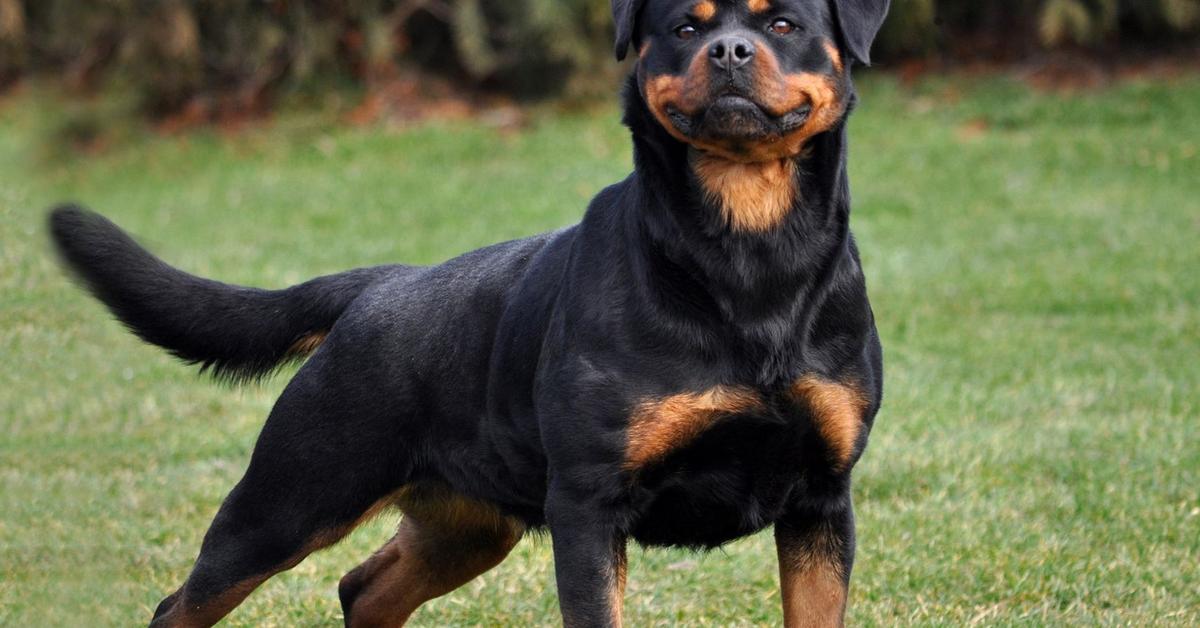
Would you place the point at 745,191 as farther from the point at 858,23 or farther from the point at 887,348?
the point at 887,348

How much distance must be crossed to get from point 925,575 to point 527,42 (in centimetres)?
932

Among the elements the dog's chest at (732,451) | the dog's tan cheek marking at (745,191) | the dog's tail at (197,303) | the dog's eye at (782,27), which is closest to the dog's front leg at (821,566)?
the dog's chest at (732,451)

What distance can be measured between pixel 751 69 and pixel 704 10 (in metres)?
0.27

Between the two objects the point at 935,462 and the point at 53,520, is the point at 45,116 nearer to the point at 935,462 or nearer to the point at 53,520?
the point at 53,520

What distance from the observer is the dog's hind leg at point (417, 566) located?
16.8ft

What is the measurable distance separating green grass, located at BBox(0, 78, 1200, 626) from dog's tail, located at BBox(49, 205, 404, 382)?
222mm

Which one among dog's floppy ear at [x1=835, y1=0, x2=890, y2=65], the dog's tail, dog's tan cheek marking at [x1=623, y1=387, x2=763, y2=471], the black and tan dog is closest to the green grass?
the dog's tail

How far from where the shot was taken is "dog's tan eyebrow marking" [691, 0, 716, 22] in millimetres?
4129

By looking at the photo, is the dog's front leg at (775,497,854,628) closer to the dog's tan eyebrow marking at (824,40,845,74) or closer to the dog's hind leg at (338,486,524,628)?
the dog's hind leg at (338,486,524,628)

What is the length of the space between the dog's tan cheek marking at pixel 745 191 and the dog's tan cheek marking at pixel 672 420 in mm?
470

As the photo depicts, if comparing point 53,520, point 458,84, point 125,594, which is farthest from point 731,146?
point 458,84

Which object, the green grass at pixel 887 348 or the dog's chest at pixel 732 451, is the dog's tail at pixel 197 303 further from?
the dog's chest at pixel 732 451

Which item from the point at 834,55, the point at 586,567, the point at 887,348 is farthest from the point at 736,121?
the point at 887,348

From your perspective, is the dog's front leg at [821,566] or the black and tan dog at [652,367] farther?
the dog's front leg at [821,566]
